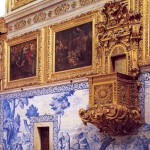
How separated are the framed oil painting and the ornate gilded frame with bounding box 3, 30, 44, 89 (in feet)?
1.20

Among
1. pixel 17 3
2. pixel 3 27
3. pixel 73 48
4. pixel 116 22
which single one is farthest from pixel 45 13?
pixel 116 22

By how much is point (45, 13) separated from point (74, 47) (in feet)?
4.69

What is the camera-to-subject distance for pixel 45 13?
381 inches

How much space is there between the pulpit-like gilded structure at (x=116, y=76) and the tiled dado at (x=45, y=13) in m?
0.60

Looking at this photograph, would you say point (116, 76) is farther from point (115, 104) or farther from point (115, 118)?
point (115, 118)

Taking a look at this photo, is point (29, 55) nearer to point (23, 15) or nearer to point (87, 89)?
point (23, 15)

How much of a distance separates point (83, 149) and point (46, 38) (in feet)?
9.22

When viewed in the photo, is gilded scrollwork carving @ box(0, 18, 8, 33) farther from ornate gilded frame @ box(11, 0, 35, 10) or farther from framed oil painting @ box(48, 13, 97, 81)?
framed oil painting @ box(48, 13, 97, 81)

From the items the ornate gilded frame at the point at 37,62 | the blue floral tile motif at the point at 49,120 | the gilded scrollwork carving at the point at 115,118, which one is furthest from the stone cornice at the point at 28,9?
the gilded scrollwork carving at the point at 115,118

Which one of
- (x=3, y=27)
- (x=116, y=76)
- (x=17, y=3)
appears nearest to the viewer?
(x=116, y=76)

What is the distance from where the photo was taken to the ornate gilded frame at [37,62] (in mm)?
9612

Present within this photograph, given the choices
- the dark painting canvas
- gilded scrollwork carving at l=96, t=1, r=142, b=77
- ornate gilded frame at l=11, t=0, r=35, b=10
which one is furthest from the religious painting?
gilded scrollwork carving at l=96, t=1, r=142, b=77

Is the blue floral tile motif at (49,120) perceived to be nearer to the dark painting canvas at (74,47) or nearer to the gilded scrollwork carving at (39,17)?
the dark painting canvas at (74,47)

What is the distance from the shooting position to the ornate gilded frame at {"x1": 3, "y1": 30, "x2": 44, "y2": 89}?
9.61 metres
